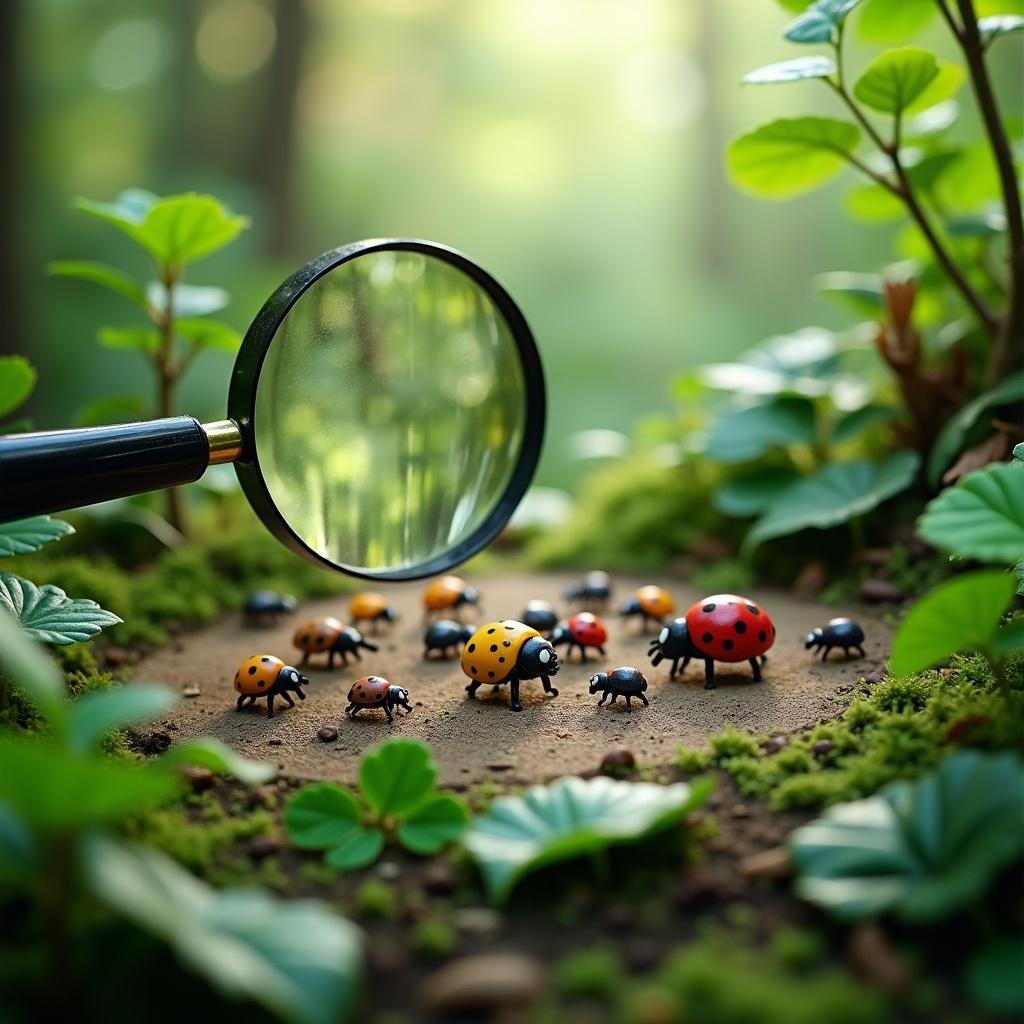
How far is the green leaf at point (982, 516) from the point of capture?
4.13ft

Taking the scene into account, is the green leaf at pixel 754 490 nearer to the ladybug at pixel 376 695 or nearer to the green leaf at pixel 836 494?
the green leaf at pixel 836 494

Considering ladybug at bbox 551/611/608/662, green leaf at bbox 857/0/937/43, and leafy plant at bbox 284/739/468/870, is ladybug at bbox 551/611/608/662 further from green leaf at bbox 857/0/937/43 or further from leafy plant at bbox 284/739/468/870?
green leaf at bbox 857/0/937/43

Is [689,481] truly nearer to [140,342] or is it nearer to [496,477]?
[496,477]

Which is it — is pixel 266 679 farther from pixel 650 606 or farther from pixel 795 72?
pixel 795 72

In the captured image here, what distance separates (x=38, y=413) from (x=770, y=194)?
414cm

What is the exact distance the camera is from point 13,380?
69.7 inches

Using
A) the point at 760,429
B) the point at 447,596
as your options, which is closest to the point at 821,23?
the point at 760,429

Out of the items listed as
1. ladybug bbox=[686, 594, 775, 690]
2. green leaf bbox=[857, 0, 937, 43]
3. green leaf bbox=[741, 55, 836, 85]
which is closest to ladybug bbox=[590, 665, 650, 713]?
ladybug bbox=[686, 594, 775, 690]

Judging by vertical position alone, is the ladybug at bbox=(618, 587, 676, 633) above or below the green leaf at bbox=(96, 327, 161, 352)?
below

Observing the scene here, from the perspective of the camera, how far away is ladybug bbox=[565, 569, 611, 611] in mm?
2291

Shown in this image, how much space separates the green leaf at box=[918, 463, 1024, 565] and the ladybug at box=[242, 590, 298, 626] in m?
1.39

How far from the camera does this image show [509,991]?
3.25 feet

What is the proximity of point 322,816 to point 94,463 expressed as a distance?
602 millimetres

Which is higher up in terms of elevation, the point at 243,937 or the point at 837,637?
the point at 243,937
